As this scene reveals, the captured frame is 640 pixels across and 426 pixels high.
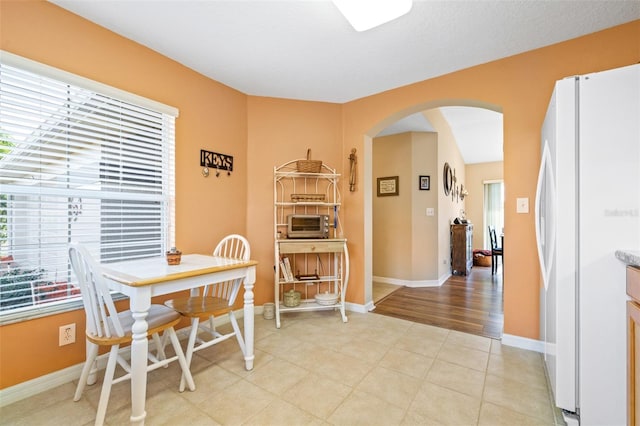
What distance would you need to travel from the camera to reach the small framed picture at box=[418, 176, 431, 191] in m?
4.44

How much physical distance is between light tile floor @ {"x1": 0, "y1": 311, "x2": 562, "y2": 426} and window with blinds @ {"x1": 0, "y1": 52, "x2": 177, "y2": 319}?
76 centimetres

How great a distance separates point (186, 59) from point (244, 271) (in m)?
1.89

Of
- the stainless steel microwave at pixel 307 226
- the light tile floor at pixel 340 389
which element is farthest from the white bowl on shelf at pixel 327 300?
the stainless steel microwave at pixel 307 226

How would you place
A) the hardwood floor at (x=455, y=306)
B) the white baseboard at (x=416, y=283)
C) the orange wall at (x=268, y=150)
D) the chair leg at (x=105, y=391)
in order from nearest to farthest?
the chair leg at (x=105, y=391)
the hardwood floor at (x=455, y=306)
the orange wall at (x=268, y=150)
the white baseboard at (x=416, y=283)

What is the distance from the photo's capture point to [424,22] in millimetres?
1907

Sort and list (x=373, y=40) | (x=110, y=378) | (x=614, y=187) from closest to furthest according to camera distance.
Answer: (x=614, y=187)
(x=110, y=378)
(x=373, y=40)

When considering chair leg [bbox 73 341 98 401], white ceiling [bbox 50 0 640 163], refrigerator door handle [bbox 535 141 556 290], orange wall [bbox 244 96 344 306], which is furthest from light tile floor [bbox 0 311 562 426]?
white ceiling [bbox 50 0 640 163]

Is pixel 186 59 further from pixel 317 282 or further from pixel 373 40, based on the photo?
pixel 317 282

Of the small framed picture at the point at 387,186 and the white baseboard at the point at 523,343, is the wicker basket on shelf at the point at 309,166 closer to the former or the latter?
the small framed picture at the point at 387,186

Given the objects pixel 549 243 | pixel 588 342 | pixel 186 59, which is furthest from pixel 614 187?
pixel 186 59

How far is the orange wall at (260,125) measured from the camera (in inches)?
67.3

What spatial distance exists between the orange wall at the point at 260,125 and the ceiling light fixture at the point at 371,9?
128cm

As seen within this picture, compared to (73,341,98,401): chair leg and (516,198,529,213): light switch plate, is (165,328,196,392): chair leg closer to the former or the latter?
(73,341,98,401): chair leg

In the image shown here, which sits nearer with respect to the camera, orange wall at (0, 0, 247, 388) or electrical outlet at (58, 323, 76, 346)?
orange wall at (0, 0, 247, 388)
